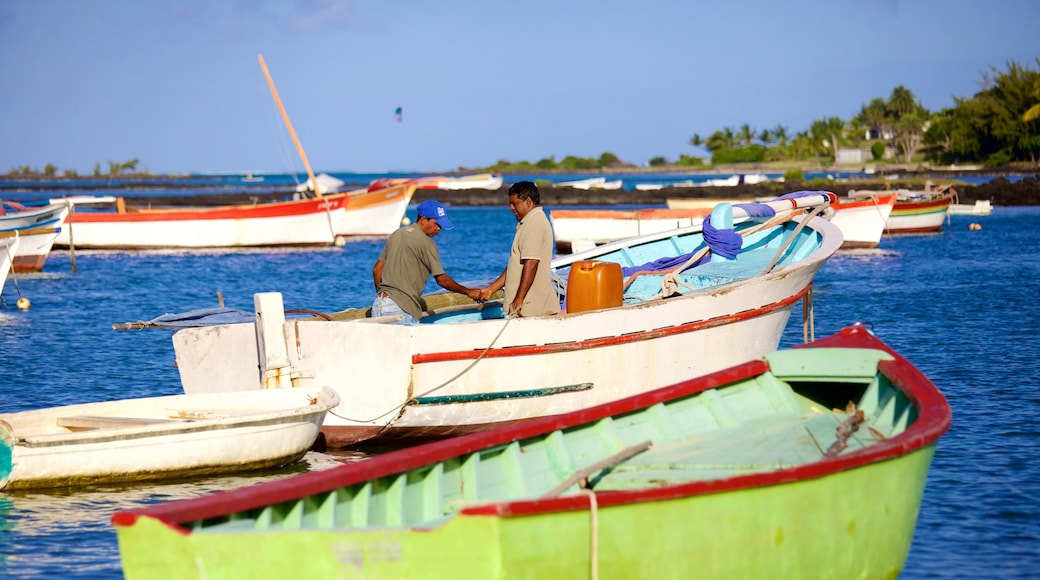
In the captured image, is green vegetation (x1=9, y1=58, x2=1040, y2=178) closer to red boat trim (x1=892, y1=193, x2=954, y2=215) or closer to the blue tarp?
red boat trim (x1=892, y1=193, x2=954, y2=215)

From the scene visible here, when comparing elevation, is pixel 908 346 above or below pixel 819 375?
below

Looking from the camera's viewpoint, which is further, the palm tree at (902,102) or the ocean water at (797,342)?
the palm tree at (902,102)

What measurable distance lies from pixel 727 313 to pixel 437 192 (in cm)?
8735

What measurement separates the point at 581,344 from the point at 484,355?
98 centimetres

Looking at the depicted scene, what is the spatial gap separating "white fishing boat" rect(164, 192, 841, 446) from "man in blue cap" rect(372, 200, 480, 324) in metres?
0.48

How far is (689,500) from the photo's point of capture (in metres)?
6.16

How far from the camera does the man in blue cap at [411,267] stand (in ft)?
37.5

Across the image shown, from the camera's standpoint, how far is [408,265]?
1159 centimetres

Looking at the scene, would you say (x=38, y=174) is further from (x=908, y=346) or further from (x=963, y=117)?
(x=908, y=346)

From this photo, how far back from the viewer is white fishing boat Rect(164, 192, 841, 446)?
1069 centimetres

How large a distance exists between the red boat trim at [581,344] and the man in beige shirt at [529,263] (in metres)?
0.43

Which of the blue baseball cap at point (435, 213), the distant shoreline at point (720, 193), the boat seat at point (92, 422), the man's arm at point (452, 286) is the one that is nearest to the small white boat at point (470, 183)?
the distant shoreline at point (720, 193)

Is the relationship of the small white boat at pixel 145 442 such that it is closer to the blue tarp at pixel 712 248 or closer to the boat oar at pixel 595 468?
the boat oar at pixel 595 468

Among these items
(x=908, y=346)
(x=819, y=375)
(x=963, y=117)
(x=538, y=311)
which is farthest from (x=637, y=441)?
(x=963, y=117)
